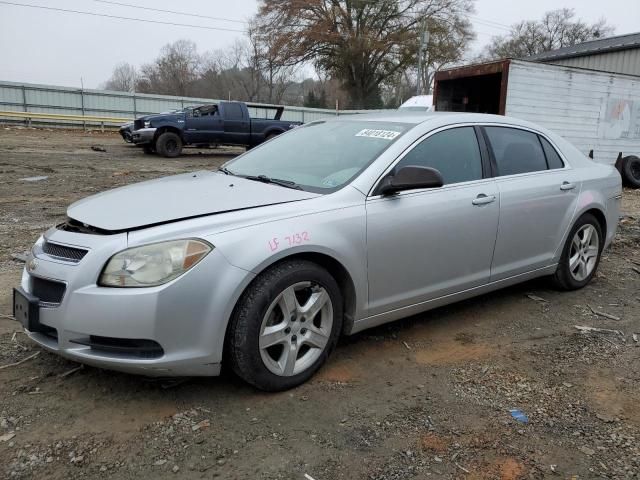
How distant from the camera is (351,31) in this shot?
123 feet

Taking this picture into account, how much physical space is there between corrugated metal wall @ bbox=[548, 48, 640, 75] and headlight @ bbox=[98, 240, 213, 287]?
2028cm

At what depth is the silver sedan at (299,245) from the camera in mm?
2498

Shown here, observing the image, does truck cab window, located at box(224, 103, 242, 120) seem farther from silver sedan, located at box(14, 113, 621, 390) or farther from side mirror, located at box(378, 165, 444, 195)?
side mirror, located at box(378, 165, 444, 195)

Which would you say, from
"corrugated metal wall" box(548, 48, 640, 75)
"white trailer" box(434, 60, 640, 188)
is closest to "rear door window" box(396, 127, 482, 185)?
"white trailer" box(434, 60, 640, 188)

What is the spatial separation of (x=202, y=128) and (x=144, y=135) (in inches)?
64.9

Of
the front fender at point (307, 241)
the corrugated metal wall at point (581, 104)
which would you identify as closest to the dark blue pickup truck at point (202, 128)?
the corrugated metal wall at point (581, 104)

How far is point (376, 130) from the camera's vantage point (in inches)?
143

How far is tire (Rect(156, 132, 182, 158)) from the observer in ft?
50.2

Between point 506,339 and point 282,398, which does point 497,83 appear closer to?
point 506,339

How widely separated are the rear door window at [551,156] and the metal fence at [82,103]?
2239 centimetres

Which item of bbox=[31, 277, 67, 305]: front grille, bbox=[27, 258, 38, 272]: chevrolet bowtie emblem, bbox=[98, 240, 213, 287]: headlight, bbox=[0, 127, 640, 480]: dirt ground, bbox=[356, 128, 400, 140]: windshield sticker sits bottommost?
bbox=[0, 127, 640, 480]: dirt ground

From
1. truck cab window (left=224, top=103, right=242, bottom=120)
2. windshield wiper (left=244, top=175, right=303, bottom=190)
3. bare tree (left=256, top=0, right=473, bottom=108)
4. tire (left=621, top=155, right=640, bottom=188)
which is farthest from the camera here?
bare tree (left=256, top=0, right=473, bottom=108)

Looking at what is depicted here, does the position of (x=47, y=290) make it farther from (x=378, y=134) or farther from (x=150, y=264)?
(x=378, y=134)

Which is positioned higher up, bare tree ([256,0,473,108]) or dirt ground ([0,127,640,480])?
bare tree ([256,0,473,108])
